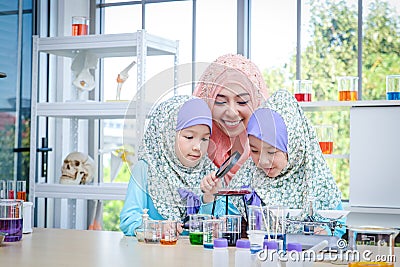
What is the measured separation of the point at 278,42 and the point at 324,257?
2.38 meters

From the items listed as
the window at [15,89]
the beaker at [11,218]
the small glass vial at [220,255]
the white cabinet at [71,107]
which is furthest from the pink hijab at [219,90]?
the window at [15,89]

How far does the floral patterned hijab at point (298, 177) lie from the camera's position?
2660mm

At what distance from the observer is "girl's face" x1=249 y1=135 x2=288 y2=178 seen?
238cm

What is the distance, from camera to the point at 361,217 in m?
3.78

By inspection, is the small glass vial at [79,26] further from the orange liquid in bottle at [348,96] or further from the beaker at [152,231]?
the beaker at [152,231]

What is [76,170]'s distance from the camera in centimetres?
420

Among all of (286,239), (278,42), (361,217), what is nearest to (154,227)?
(286,239)

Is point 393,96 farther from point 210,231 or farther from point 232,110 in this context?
point 210,231

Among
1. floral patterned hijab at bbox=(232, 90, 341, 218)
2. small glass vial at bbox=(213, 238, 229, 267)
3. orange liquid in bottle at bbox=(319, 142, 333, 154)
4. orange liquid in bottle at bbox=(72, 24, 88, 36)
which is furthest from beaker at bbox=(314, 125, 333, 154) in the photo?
small glass vial at bbox=(213, 238, 229, 267)

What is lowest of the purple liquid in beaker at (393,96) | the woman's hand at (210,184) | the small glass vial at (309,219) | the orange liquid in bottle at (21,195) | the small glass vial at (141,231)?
the small glass vial at (141,231)

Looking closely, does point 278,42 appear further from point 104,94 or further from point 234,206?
point 234,206

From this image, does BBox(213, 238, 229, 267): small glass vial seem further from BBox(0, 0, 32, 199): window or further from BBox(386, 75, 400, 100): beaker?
BBox(0, 0, 32, 199): window

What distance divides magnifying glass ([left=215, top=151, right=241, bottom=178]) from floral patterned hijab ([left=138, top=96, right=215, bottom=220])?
0.03 metres

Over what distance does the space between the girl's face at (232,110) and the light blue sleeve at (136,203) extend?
14.8 inches
